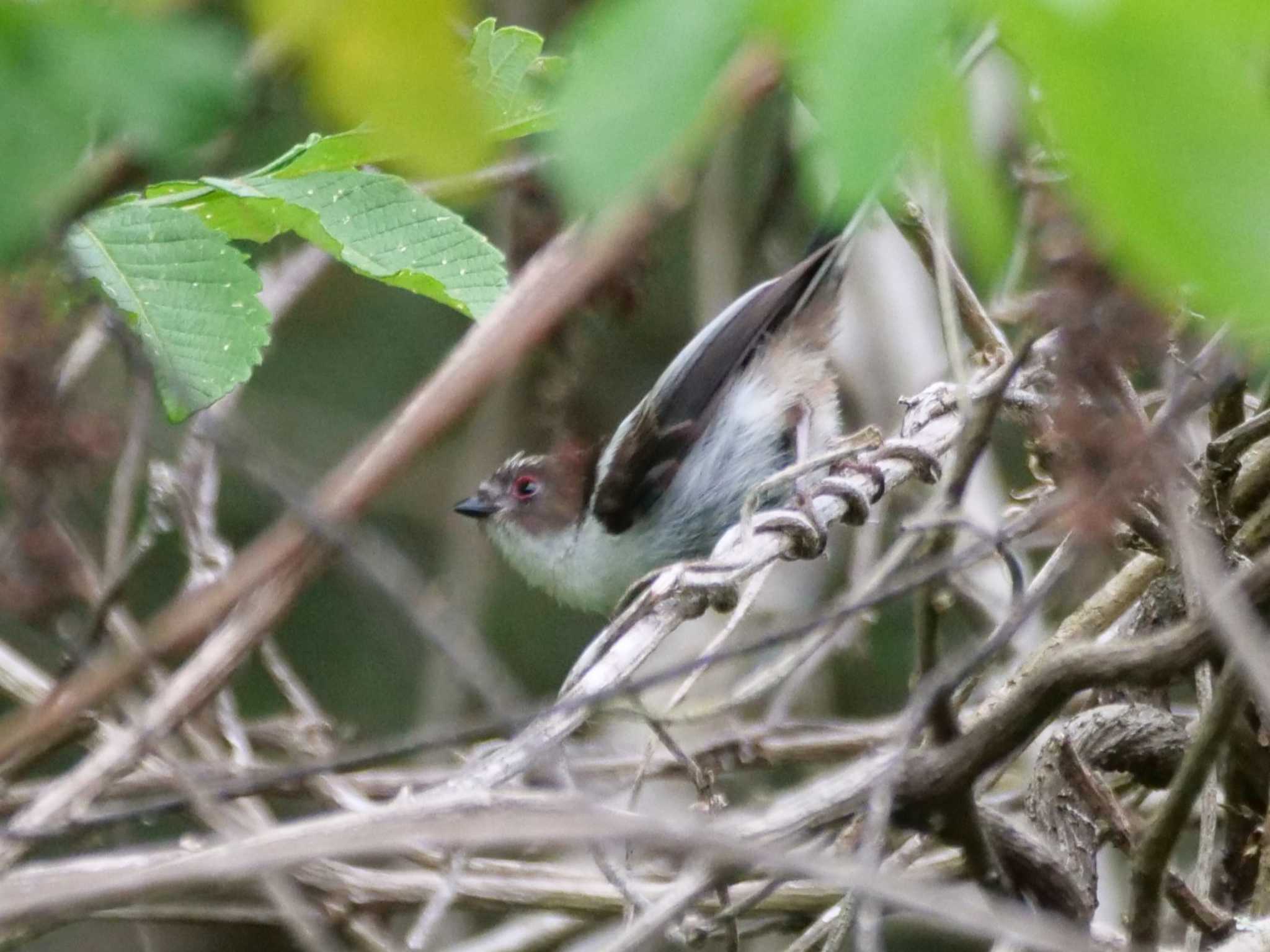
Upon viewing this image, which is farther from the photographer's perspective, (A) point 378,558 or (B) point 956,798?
(B) point 956,798

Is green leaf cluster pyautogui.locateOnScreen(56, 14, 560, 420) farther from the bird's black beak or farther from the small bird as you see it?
the bird's black beak

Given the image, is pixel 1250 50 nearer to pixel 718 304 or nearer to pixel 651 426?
pixel 651 426

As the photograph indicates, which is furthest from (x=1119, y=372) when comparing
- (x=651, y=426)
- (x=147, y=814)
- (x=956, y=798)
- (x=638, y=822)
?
(x=651, y=426)

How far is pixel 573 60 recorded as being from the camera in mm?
1052

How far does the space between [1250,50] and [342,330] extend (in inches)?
306

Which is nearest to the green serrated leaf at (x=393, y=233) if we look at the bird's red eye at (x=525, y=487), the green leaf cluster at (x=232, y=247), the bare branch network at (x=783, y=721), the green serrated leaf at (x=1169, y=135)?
the green leaf cluster at (x=232, y=247)

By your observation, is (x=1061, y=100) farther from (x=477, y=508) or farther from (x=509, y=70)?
(x=477, y=508)

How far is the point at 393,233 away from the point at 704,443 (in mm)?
2242

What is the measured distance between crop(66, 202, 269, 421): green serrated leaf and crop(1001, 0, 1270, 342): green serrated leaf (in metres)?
1.66

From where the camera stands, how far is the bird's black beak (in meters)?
5.23

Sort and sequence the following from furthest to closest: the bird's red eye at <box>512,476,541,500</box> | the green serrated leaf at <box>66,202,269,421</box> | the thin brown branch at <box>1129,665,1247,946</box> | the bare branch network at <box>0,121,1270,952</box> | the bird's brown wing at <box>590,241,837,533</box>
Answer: the bird's red eye at <box>512,476,541,500</box> → the bird's brown wing at <box>590,241,837,533</box> → the green serrated leaf at <box>66,202,269,421</box> → the thin brown branch at <box>1129,665,1247,946</box> → the bare branch network at <box>0,121,1270,952</box>

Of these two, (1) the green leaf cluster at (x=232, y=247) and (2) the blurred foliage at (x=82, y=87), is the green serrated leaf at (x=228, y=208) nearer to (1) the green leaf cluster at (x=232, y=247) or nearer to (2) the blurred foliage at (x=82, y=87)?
(1) the green leaf cluster at (x=232, y=247)

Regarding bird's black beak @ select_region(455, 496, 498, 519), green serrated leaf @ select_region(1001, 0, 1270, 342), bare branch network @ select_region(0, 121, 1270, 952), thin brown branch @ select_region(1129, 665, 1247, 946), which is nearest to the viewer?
green serrated leaf @ select_region(1001, 0, 1270, 342)

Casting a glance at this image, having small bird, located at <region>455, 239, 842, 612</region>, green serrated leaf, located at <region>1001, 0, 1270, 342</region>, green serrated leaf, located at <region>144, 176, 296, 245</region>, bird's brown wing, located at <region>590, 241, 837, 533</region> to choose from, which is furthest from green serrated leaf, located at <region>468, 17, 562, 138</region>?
bird's brown wing, located at <region>590, 241, 837, 533</region>
